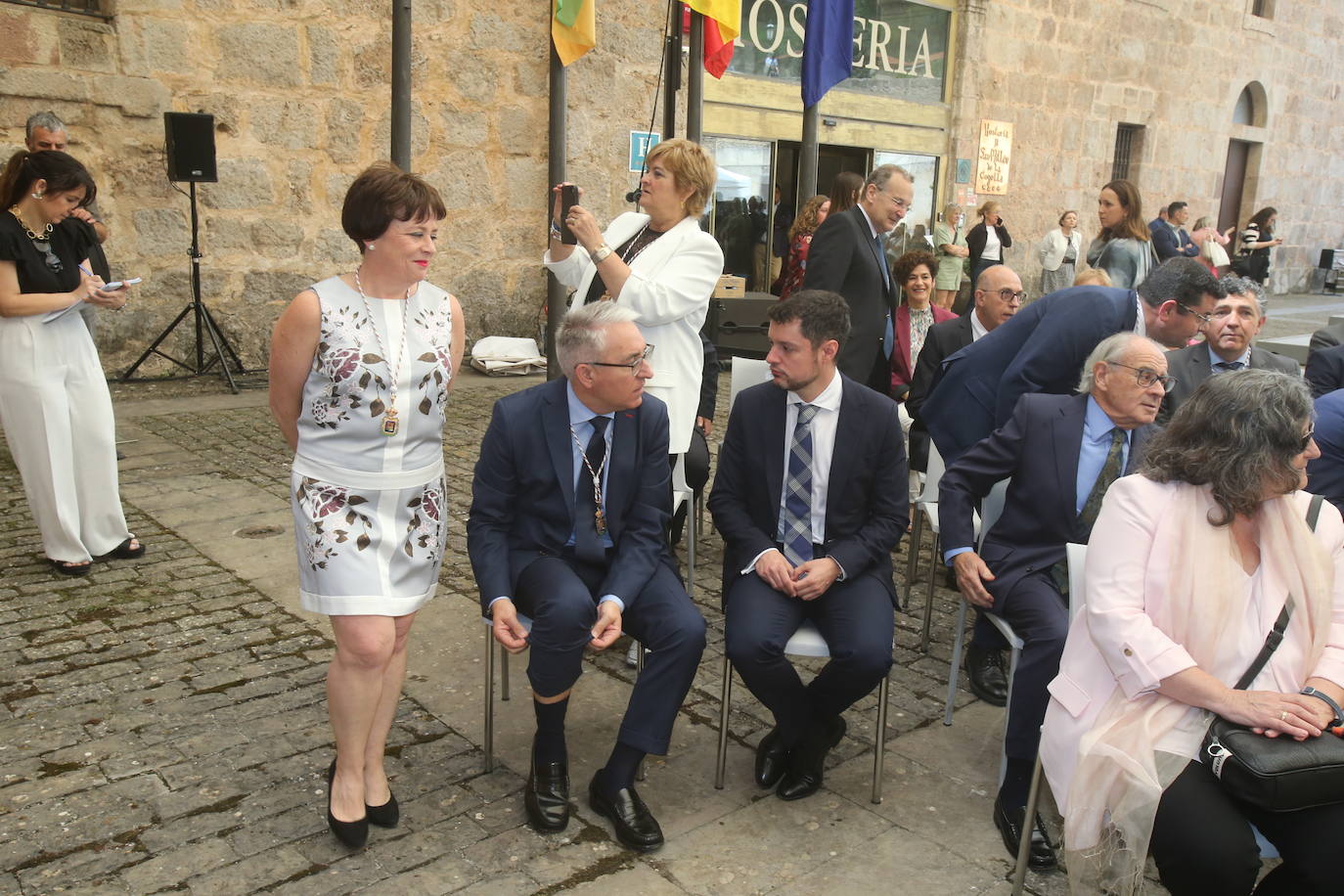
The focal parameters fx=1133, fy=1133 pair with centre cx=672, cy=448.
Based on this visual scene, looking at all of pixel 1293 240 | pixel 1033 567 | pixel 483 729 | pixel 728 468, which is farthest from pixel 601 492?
pixel 1293 240

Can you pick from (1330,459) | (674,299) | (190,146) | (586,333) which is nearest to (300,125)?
(190,146)

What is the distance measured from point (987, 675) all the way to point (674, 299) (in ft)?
5.80

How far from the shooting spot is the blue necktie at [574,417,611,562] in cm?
330

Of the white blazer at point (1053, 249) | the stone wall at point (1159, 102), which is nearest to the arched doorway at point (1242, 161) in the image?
the stone wall at point (1159, 102)

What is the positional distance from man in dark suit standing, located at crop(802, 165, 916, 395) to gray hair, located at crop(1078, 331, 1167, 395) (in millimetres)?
1698

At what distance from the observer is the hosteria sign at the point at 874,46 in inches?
538

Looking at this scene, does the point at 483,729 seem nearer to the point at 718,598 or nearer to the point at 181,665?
the point at 181,665

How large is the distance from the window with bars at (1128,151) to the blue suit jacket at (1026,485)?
58.4 feet

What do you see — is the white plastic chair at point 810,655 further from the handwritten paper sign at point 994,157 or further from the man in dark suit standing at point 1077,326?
the handwritten paper sign at point 994,157

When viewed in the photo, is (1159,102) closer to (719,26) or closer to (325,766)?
(719,26)

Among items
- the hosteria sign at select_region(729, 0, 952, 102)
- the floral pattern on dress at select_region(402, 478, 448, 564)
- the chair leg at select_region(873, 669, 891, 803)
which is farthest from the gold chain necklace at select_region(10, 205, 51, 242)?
the hosteria sign at select_region(729, 0, 952, 102)

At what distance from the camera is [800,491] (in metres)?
3.62

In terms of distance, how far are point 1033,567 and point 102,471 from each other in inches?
155

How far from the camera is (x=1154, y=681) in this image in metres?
2.56
